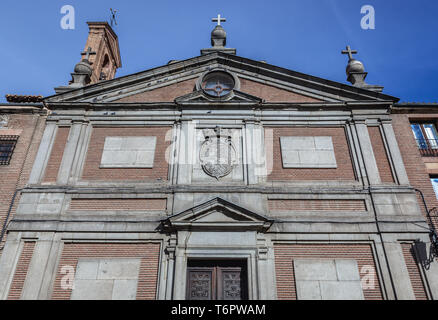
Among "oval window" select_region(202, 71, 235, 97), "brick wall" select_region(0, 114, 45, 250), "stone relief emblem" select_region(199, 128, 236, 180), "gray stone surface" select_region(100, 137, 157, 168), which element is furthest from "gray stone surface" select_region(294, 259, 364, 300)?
"brick wall" select_region(0, 114, 45, 250)

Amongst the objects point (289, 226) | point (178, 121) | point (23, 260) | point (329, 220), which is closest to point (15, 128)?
point (23, 260)

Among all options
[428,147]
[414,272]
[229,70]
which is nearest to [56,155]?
[229,70]

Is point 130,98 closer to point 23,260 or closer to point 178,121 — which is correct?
point 178,121

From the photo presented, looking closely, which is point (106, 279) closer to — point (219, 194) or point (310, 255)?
point (219, 194)

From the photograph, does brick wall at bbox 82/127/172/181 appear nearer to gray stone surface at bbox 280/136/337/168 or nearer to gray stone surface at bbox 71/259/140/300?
gray stone surface at bbox 71/259/140/300

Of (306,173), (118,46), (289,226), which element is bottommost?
(289,226)

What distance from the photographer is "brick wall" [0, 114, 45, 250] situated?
9023mm

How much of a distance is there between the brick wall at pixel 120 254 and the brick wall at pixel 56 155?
2196mm

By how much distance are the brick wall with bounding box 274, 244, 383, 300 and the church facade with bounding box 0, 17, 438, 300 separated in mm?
31

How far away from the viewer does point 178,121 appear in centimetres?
1018

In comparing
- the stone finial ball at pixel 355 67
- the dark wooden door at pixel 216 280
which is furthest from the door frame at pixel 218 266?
the stone finial ball at pixel 355 67

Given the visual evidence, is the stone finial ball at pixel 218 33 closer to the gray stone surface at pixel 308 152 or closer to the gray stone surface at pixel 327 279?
the gray stone surface at pixel 308 152

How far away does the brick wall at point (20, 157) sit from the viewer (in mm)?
9023

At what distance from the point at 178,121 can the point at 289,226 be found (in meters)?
4.62
